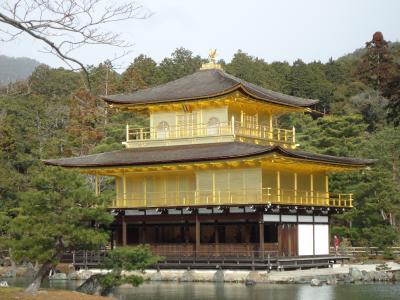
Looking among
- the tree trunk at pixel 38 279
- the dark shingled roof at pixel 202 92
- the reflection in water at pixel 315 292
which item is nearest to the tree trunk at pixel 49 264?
the tree trunk at pixel 38 279

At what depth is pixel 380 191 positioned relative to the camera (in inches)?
1809

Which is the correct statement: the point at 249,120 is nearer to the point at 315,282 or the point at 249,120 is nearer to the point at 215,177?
the point at 215,177

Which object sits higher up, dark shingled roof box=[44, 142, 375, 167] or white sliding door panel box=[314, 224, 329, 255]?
dark shingled roof box=[44, 142, 375, 167]

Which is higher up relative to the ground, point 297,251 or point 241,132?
point 241,132

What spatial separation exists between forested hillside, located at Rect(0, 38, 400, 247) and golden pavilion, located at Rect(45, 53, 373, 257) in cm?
339

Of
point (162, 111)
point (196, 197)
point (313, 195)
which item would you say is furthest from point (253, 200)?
point (162, 111)

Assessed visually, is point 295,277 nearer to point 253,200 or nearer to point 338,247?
point 253,200

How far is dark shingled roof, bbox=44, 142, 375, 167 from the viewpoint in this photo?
37.3m

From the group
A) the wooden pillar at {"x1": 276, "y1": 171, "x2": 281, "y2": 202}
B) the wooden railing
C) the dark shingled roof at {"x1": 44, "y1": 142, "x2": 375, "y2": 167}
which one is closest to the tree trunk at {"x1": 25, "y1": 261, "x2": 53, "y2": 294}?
the dark shingled roof at {"x1": 44, "y1": 142, "x2": 375, "y2": 167}

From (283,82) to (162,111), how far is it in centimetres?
3980

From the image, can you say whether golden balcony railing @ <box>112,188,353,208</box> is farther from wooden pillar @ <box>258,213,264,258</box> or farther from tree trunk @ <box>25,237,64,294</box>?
tree trunk @ <box>25,237,64,294</box>

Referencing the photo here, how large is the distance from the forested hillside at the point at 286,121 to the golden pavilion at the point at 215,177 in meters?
3.39

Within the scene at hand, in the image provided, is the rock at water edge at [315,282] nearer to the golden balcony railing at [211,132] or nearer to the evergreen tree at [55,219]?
the golden balcony railing at [211,132]

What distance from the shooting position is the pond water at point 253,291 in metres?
28.5
